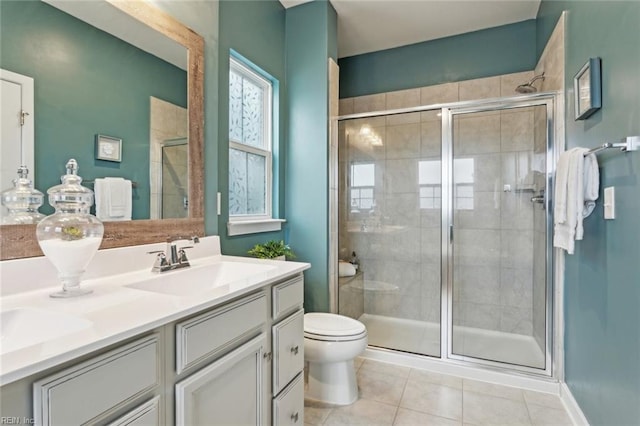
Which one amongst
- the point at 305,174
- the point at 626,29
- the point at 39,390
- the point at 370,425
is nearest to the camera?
the point at 39,390

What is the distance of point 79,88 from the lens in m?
1.24

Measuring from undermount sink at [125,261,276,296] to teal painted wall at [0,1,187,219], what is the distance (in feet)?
1.07

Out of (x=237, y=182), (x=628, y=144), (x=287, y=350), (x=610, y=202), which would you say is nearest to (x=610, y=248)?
(x=610, y=202)

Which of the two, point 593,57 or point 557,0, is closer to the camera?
point 593,57

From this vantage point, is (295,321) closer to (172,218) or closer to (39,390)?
(172,218)

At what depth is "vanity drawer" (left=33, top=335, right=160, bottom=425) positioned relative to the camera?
2.04 ft

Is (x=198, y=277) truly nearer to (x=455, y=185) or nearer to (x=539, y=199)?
(x=455, y=185)

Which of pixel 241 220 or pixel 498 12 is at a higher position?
pixel 498 12

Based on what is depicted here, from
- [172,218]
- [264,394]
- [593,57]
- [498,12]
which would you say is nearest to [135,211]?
[172,218]

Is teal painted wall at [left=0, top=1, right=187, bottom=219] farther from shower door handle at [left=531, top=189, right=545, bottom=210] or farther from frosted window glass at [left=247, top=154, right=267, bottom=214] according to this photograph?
shower door handle at [left=531, top=189, right=545, bottom=210]

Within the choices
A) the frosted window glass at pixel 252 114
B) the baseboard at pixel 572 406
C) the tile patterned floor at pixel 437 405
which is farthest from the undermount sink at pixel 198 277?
the baseboard at pixel 572 406

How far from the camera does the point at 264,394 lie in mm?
1277

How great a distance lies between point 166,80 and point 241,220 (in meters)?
0.94

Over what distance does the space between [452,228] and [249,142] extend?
1636 millimetres
